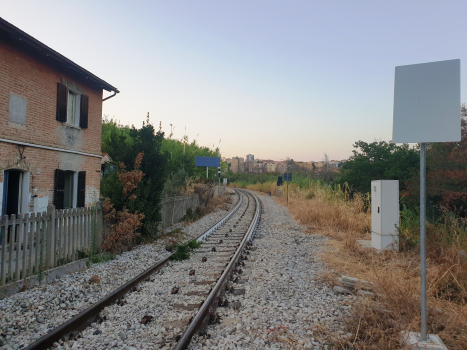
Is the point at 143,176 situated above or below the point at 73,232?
above

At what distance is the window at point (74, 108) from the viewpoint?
1161 centimetres

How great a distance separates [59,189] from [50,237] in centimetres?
571

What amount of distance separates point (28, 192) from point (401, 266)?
10.8 m

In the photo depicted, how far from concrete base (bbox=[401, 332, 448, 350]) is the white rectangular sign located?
210cm

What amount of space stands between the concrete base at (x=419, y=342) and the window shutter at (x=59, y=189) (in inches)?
448

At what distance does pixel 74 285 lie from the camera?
568 centimetres

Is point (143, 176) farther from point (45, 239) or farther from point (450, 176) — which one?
point (450, 176)

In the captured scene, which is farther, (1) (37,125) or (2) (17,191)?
(1) (37,125)

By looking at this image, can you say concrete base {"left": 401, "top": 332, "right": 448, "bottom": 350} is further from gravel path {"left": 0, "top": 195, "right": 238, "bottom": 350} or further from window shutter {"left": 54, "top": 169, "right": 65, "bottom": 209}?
window shutter {"left": 54, "top": 169, "right": 65, "bottom": 209}

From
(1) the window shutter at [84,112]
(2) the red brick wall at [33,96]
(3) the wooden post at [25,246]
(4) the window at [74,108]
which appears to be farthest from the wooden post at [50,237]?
(1) the window shutter at [84,112]

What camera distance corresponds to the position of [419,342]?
328 cm

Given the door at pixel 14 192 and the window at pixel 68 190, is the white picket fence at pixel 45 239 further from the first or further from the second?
the window at pixel 68 190

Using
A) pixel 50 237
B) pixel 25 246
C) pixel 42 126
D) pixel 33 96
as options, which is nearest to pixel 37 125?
pixel 42 126

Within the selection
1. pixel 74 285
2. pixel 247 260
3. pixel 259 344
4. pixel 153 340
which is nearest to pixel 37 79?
pixel 74 285
